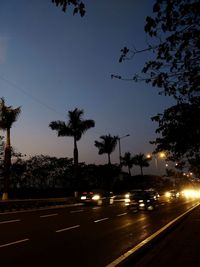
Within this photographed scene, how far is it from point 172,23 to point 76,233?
445 inches

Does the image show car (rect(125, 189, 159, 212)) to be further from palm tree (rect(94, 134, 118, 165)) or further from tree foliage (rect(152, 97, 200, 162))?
palm tree (rect(94, 134, 118, 165))

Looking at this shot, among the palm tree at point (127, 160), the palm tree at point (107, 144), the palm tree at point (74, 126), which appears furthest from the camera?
the palm tree at point (127, 160)

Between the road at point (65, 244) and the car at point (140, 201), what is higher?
the car at point (140, 201)

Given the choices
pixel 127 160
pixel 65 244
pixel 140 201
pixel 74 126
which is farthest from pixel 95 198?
pixel 127 160

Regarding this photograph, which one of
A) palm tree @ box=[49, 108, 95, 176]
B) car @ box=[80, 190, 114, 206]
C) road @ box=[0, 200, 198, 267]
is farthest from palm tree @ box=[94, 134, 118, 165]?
road @ box=[0, 200, 198, 267]

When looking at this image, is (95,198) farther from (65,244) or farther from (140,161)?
(140,161)

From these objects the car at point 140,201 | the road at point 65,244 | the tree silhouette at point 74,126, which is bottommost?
the road at point 65,244

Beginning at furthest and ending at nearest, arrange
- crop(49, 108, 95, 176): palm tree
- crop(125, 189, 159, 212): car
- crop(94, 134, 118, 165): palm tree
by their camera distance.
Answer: crop(94, 134, 118, 165): palm tree
crop(49, 108, 95, 176): palm tree
crop(125, 189, 159, 212): car

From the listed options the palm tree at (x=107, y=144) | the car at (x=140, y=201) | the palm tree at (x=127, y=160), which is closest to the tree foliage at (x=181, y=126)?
Answer: the car at (x=140, y=201)

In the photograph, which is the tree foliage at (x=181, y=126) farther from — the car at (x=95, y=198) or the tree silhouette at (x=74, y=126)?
the tree silhouette at (x=74, y=126)

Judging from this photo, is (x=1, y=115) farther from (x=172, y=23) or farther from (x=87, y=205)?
(x=172, y=23)

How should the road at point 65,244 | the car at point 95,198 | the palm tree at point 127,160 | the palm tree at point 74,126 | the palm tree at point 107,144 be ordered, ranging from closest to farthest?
the road at point 65,244
the car at point 95,198
the palm tree at point 74,126
the palm tree at point 107,144
the palm tree at point 127,160

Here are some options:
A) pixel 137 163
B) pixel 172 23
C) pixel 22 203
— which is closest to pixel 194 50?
pixel 172 23

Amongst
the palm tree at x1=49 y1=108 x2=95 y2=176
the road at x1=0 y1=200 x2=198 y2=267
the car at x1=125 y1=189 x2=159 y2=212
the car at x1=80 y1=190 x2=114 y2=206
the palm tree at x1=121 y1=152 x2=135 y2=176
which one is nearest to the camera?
the road at x1=0 y1=200 x2=198 y2=267
